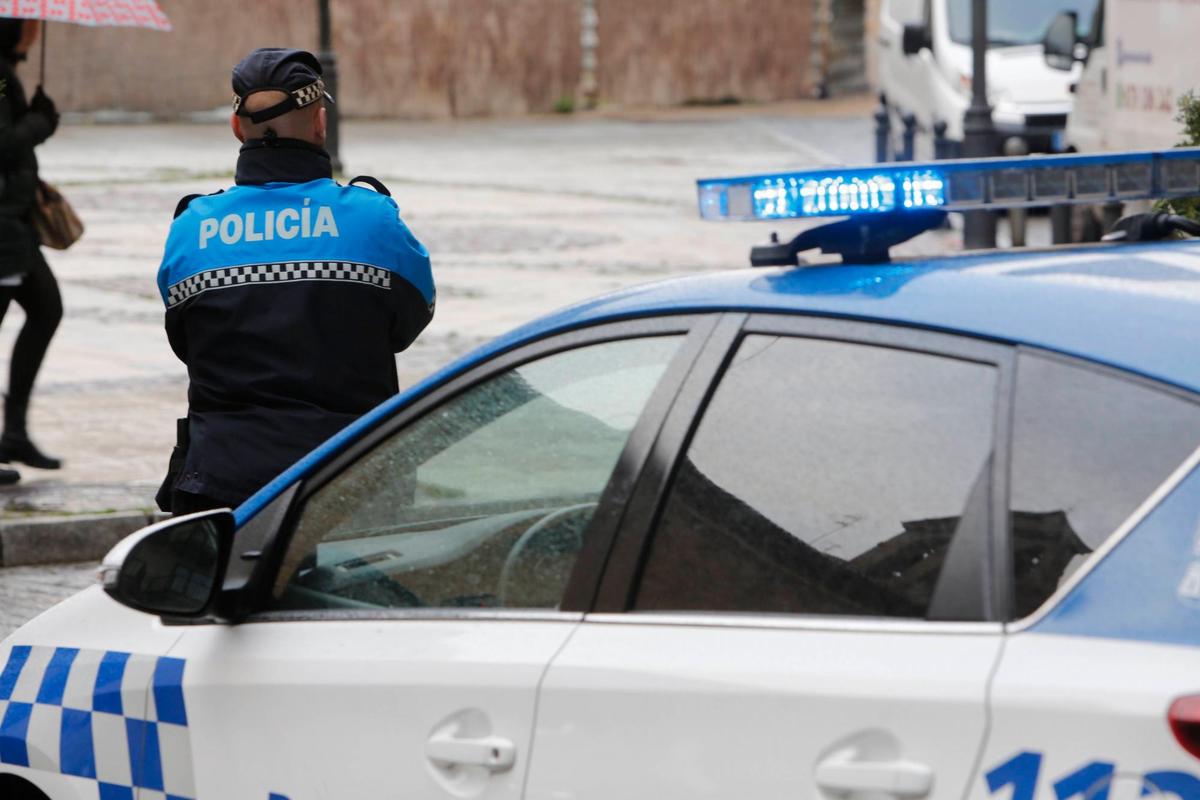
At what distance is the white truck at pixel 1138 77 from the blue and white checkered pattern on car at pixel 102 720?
336 inches

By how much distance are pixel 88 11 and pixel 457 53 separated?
89.5 ft

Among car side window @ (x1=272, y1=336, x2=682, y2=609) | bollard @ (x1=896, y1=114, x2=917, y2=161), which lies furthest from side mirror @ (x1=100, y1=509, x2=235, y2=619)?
bollard @ (x1=896, y1=114, x2=917, y2=161)

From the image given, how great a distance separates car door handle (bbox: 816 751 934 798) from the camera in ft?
7.82

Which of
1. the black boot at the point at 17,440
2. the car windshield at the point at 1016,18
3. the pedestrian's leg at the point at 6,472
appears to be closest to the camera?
the pedestrian's leg at the point at 6,472

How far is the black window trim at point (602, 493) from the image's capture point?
283 centimetres

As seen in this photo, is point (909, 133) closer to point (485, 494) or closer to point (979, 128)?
point (979, 128)

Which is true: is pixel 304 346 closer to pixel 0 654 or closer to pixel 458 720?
pixel 0 654

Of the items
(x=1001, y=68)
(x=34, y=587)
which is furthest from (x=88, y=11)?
(x=1001, y=68)

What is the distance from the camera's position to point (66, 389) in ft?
34.5

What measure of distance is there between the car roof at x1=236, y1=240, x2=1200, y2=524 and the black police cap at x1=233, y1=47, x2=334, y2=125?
130 cm

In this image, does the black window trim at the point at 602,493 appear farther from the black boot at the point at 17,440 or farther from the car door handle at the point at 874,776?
the black boot at the point at 17,440

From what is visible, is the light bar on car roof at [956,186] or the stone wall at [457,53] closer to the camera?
the light bar on car roof at [956,186]

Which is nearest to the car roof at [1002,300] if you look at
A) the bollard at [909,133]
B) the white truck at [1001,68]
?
the white truck at [1001,68]

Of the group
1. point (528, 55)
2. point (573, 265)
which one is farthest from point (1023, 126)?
point (528, 55)
